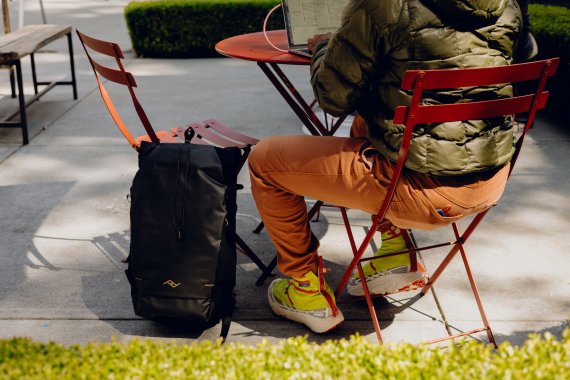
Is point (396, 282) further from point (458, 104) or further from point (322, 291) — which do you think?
point (458, 104)

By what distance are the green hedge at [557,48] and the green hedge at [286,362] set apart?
4669 millimetres

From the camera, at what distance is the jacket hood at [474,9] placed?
2.74 m

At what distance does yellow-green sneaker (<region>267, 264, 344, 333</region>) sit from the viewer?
3.35m

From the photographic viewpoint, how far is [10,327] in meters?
3.38

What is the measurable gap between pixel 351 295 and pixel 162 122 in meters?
3.43

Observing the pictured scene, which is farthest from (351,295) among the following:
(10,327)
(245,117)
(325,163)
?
(245,117)

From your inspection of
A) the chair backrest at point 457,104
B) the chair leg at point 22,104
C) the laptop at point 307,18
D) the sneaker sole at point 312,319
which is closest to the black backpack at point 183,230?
the sneaker sole at point 312,319

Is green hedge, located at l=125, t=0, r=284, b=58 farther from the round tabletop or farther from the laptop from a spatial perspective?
the laptop

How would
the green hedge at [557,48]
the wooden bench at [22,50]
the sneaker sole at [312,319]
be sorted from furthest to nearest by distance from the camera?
the green hedge at [557,48], the wooden bench at [22,50], the sneaker sole at [312,319]

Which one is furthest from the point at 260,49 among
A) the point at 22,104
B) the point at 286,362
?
the point at 22,104

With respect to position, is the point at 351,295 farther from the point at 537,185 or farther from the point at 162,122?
the point at 162,122

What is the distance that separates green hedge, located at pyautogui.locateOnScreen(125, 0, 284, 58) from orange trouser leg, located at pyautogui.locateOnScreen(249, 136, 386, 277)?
279 inches

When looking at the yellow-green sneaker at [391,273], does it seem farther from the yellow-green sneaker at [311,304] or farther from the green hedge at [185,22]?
the green hedge at [185,22]

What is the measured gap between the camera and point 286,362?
2248 millimetres
